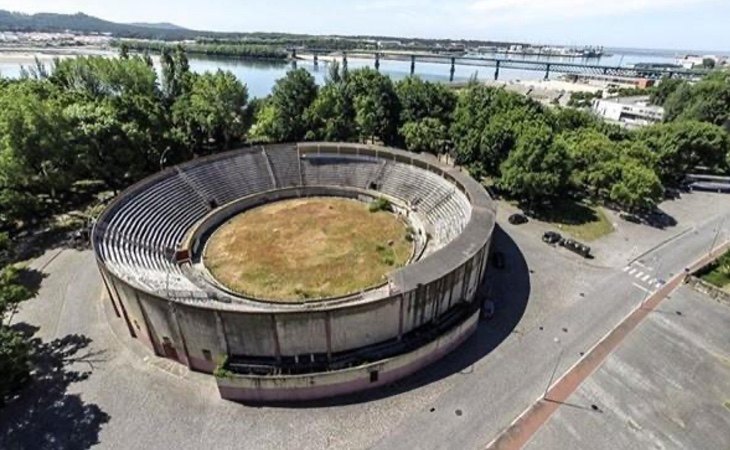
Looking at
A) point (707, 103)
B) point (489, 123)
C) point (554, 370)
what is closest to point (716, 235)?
point (489, 123)

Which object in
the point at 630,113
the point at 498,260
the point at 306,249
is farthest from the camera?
the point at 630,113

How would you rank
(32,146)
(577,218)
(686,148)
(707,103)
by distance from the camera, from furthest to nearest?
(707,103) < (686,148) < (577,218) < (32,146)

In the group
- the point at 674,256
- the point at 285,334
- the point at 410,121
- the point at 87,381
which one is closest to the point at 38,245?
the point at 87,381

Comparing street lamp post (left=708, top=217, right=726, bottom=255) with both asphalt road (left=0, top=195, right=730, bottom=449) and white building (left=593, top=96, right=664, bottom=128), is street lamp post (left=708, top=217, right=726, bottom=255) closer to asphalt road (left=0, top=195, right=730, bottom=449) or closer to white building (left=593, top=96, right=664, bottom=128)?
asphalt road (left=0, top=195, right=730, bottom=449)

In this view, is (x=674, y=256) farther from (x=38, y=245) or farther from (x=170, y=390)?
(x=38, y=245)

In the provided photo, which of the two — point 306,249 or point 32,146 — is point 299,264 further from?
point 32,146

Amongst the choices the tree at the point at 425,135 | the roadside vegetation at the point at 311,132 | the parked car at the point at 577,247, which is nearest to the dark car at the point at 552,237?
the parked car at the point at 577,247
